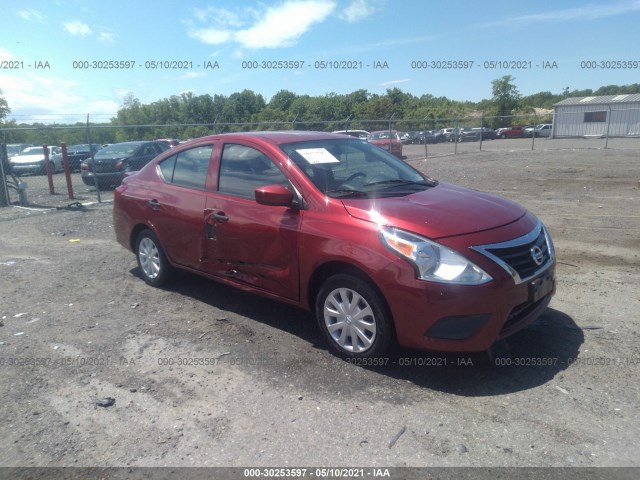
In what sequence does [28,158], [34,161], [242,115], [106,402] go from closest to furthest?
[106,402] < [34,161] < [28,158] < [242,115]

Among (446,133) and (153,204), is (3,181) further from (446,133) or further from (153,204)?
(446,133)

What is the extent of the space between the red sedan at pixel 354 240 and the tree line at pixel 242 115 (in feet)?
27.0

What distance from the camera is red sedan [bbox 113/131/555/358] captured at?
3.47 metres

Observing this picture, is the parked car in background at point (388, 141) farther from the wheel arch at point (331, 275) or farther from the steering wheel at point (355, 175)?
the wheel arch at point (331, 275)

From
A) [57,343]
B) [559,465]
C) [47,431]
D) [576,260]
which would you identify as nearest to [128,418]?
[47,431]

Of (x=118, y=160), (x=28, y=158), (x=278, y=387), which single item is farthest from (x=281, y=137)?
(x=28, y=158)

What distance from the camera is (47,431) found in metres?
3.25

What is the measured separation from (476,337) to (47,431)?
2809 millimetres

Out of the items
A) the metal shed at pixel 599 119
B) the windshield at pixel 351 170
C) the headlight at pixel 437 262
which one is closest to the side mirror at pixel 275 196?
the windshield at pixel 351 170

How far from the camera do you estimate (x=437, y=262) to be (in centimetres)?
347

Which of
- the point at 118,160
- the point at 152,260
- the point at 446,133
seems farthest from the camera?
the point at 446,133

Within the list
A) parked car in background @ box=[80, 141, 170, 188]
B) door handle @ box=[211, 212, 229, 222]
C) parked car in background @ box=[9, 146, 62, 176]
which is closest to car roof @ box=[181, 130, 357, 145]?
door handle @ box=[211, 212, 229, 222]

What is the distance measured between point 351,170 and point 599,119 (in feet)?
143

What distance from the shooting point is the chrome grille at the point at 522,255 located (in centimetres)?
354
